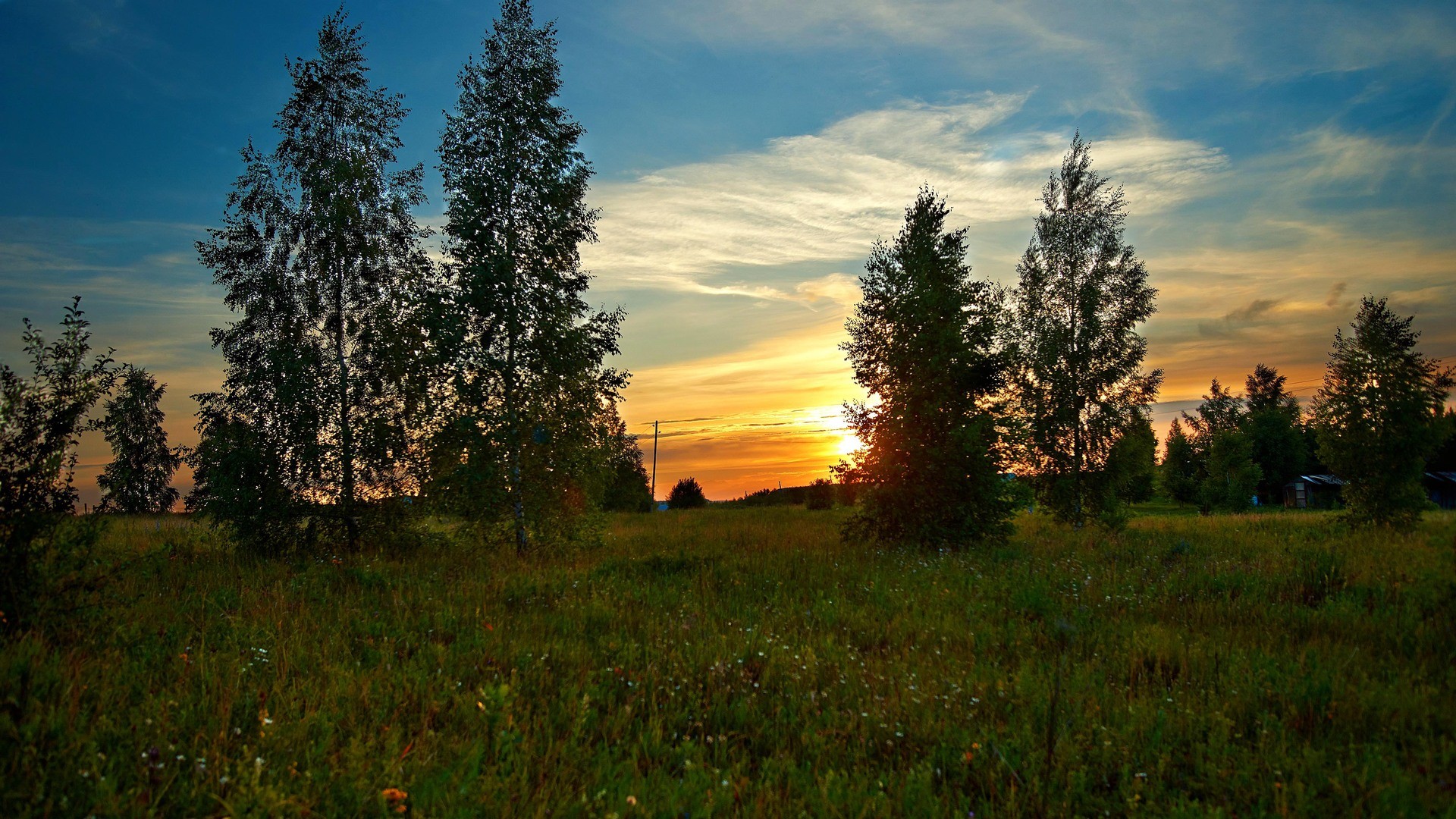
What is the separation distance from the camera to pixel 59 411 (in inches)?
254

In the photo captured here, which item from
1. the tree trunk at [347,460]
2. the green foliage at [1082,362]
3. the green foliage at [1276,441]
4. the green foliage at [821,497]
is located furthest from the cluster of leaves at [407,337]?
the green foliage at [1276,441]

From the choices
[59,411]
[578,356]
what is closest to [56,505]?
[59,411]

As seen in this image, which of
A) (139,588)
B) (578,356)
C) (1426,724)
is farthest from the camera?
(578,356)

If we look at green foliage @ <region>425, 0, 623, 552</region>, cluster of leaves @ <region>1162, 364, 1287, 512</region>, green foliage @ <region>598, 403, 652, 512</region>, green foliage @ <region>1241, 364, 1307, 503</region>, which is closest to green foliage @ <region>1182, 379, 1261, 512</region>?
cluster of leaves @ <region>1162, 364, 1287, 512</region>

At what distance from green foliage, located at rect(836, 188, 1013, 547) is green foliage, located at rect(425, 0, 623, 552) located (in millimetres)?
6292

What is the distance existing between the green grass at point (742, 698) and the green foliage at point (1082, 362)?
13081mm

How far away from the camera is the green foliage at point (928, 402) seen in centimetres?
1471

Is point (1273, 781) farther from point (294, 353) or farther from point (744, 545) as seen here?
point (294, 353)

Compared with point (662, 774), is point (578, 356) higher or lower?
higher

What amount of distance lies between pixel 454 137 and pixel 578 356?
5713 millimetres

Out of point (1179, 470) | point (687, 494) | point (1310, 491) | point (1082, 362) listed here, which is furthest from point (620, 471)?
A: point (1310, 491)

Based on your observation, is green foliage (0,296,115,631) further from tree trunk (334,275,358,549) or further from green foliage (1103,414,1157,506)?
green foliage (1103,414,1157,506)

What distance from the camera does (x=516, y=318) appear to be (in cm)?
1393

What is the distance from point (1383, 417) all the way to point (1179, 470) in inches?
2513
